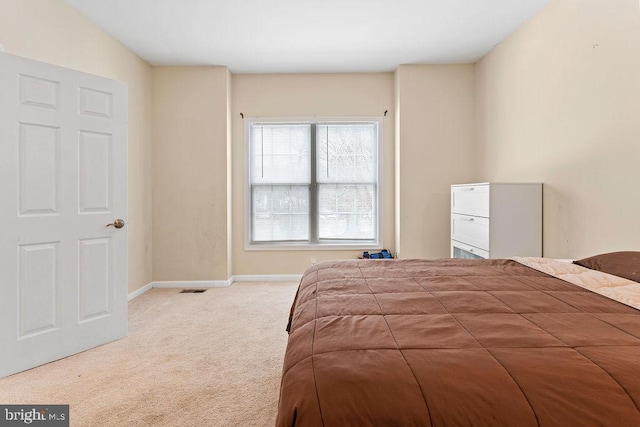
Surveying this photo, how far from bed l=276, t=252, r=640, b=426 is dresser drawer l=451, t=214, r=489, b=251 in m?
1.64

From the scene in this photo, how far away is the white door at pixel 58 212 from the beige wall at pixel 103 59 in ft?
1.52

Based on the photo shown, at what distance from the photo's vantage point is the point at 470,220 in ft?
11.5

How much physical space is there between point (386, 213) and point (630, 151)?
275cm

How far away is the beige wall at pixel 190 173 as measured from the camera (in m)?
4.52

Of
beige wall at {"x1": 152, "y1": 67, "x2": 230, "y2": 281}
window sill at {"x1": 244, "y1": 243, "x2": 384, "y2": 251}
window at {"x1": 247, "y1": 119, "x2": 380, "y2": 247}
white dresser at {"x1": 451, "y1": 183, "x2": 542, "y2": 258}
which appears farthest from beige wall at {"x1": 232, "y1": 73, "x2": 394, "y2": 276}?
white dresser at {"x1": 451, "y1": 183, "x2": 542, "y2": 258}

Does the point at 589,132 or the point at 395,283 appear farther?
the point at 589,132

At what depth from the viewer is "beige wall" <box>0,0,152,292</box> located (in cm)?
264

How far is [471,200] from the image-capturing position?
3.49 metres

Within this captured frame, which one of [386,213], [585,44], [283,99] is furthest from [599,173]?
[283,99]

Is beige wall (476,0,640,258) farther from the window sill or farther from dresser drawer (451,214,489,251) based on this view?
the window sill

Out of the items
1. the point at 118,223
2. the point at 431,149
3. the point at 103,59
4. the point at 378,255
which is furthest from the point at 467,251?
A: the point at 103,59

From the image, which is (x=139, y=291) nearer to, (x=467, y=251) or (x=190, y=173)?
(x=190, y=173)

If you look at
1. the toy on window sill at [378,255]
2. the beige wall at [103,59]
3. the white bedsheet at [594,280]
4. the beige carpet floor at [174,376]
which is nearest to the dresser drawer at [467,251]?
the toy on window sill at [378,255]

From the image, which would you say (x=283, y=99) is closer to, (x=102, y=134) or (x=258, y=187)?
(x=258, y=187)
